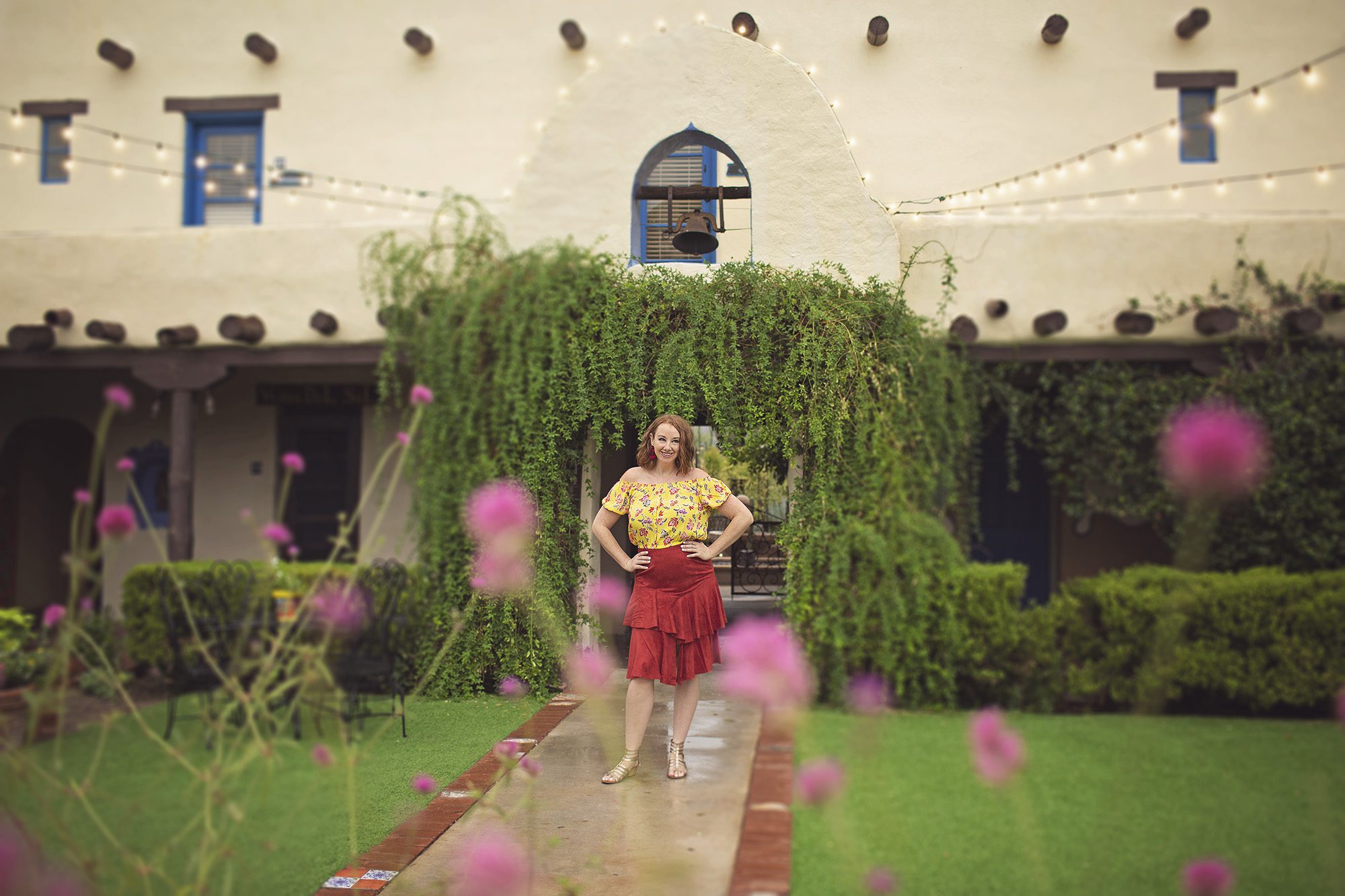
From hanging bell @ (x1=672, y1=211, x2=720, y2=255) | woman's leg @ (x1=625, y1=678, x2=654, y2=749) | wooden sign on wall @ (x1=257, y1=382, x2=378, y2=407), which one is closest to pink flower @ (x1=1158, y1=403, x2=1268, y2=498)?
woman's leg @ (x1=625, y1=678, x2=654, y2=749)

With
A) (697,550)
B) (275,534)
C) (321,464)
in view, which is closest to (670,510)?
(697,550)

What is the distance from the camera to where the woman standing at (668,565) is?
11.0 ft

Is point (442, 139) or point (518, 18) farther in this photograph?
point (442, 139)

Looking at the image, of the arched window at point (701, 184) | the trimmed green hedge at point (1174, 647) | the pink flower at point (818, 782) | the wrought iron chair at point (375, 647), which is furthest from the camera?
the trimmed green hedge at point (1174, 647)

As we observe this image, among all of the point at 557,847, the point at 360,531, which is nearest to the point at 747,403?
the point at 557,847

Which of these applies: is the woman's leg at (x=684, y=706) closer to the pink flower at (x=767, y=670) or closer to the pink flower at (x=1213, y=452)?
the pink flower at (x=767, y=670)

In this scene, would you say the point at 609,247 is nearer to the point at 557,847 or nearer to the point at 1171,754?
the point at 557,847

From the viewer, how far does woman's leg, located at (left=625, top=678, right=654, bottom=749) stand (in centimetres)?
347

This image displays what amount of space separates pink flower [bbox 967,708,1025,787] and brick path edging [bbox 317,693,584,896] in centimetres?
189

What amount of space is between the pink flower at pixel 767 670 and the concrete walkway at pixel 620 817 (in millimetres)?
1269

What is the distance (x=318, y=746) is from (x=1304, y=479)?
21.3ft

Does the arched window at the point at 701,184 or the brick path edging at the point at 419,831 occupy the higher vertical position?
the arched window at the point at 701,184

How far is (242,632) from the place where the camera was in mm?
1796

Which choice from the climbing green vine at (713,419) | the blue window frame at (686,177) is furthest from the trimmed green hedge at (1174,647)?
the blue window frame at (686,177)
